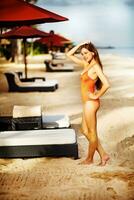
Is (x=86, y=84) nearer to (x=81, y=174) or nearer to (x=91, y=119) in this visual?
→ (x=91, y=119)

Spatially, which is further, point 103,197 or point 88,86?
point 88,86

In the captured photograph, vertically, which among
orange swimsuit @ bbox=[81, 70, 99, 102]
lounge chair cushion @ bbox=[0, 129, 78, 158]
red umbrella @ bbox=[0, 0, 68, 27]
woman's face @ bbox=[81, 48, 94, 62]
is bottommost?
lounge chair cushion @ bbox=[0, 129, 78, 158]

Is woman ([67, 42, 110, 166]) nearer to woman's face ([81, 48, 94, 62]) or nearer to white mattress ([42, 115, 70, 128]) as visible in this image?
woman's face ([81, 48, 94, 62])

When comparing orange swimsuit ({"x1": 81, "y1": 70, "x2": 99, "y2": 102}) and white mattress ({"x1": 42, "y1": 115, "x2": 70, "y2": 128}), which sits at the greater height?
orange swimsuit ({"x1": 81, "y1": 70, "x2": 99, "y2": 102})

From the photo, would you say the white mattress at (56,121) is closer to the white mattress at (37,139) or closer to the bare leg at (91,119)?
the white mattress at (37,139)

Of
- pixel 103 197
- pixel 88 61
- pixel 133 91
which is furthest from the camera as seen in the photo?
pixel 133 91

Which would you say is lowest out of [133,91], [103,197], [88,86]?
[133,91]

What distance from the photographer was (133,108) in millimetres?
12492

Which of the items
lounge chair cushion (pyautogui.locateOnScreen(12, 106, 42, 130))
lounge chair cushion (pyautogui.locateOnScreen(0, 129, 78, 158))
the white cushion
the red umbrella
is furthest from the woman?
the white cushion

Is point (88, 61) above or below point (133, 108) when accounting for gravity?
above

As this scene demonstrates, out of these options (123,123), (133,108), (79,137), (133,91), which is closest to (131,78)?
(133,91)

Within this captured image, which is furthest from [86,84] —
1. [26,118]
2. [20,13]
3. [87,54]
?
[26,118]

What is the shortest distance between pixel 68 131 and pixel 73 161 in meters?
0.73

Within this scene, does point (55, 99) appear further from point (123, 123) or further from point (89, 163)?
point (89, 163)
